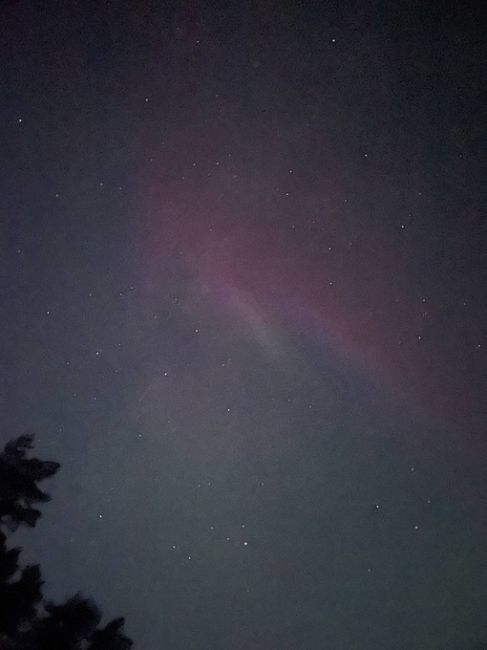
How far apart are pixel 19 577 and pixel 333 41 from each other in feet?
3.80

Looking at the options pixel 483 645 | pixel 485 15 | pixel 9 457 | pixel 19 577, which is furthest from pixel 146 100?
pixel 483 645

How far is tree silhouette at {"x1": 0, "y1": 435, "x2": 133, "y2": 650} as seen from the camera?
1054mm

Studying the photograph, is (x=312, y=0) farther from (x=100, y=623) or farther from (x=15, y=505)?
(x=100, y=623)

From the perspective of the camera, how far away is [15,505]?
1.13 metres

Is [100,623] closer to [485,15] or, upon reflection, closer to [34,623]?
[34,623]

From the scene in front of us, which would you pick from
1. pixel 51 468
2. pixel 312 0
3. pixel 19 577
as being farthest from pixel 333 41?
pixel 19 577

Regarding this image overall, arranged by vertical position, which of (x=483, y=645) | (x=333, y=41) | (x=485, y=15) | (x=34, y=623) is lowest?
(x=34, y=623)

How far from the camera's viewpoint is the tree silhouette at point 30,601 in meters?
1.05

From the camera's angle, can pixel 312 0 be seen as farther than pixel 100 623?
No

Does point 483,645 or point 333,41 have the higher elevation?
point 333,41

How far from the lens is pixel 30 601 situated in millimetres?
1093

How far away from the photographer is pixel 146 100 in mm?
1079

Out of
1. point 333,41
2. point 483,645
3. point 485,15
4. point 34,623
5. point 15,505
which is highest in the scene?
point 485,15

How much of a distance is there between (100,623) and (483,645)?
2.50 ft
